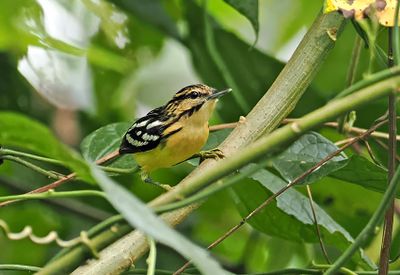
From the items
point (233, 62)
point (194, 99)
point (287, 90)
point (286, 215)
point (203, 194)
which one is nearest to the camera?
point (203, 194)

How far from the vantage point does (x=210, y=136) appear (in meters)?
2.19

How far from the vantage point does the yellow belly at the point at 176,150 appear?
2.17 m

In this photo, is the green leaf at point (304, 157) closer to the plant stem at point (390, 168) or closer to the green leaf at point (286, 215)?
the green leaf at point (286, 215)

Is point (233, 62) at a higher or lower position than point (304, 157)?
higher

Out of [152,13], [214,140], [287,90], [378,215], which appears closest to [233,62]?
[152,13]

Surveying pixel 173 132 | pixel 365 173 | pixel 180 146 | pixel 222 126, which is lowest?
pixel 365 173

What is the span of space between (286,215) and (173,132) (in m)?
0.58

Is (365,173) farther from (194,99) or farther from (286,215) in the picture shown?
(194,99)

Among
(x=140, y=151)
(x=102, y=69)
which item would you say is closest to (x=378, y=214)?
(x=140, y=151)

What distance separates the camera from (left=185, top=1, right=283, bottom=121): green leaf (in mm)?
2723

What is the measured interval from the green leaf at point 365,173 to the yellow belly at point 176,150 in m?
0.44

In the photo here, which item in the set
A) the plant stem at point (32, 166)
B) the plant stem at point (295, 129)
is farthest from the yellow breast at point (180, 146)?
the plant stem at point (295, 129)

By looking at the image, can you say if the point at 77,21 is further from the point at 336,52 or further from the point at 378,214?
the point at 378,214

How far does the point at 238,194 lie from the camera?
2.02 metres
